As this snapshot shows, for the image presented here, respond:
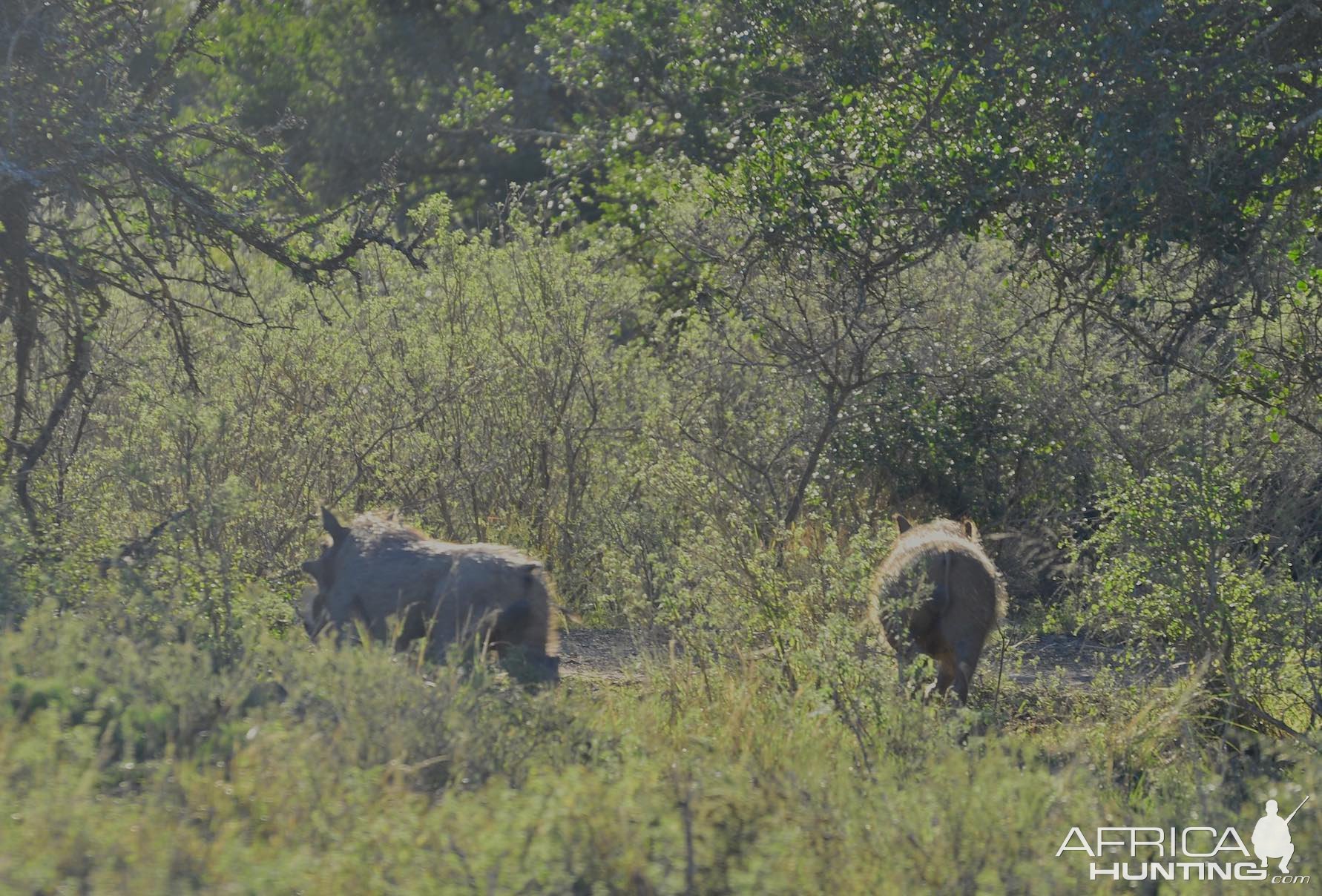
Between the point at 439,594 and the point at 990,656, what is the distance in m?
4.21

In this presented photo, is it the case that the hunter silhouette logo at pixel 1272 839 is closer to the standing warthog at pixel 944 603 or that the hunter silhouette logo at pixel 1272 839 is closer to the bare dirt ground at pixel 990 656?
the standing warthog at pixel 944 603

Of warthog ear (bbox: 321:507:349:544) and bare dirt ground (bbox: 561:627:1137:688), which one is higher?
warthog ear (bbox: 321:507:349:544)

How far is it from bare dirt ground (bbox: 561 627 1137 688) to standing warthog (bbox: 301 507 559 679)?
151 centimetres

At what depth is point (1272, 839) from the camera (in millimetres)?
5234

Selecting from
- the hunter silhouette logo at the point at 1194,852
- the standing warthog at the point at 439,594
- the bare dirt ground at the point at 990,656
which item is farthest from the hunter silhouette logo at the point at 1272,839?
the bare dirt ground at the point at 990,656

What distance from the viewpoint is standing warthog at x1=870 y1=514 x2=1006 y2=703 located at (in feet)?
24.4

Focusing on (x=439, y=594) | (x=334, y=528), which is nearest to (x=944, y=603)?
(x=439, y=594)

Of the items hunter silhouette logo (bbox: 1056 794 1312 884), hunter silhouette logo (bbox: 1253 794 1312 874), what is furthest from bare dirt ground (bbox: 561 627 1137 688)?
hunter silhouette logo (bbox: 1253 794 1312 874)

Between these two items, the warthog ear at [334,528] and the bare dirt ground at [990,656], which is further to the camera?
the bare dirt ground at [990,656]

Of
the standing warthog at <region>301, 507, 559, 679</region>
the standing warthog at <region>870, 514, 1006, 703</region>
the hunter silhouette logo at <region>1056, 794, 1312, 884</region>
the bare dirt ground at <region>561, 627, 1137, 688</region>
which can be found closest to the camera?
the hunter silhouette logo at <region>1056, 794, 1312, 884</region>

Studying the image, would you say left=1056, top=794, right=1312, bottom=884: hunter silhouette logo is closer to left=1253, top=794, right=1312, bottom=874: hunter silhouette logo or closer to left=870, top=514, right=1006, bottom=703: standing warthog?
left=1253, top=794, right=1312, bottom=874: hunter silhouette logo

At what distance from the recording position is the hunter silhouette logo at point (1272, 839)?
519 centimetres

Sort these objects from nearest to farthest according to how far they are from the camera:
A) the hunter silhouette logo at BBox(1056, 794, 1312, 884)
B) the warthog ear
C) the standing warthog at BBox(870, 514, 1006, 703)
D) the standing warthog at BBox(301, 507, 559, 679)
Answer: the hunter silhouette logo at BBox(1056, 794, 1312, 884) → the standing warthog at BBox(301, 507, 559, 679) → the warthog ear → the standing warthog at BBox(870, 514, 1006, 703)

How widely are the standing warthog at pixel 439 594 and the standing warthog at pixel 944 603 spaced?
6.31ft
